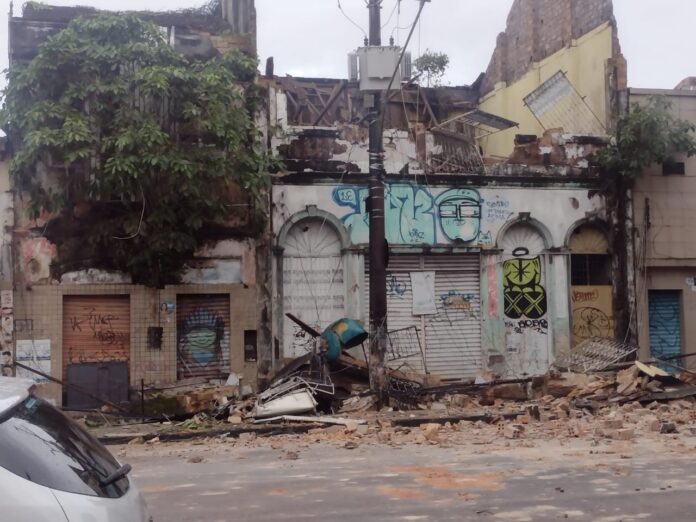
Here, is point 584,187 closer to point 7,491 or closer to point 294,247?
point 294,247

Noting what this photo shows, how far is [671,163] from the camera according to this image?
69.7 ft

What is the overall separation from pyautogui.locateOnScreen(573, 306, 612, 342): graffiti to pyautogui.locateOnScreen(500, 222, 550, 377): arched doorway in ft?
3.00

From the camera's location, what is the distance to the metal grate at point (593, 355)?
19.2m

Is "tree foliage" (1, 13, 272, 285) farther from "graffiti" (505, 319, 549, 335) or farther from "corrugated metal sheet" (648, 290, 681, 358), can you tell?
"corrugated metal sheet" (648, 290, 681, 358)

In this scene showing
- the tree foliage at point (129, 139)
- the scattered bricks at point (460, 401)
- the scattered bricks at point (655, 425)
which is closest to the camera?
the scattered bricks at point (655, 425)

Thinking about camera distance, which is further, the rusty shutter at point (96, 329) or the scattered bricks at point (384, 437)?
the rusty shutter at point (96, 329)

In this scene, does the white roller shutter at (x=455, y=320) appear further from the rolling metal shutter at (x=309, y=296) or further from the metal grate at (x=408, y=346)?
the rolling metal shutter at (x=309, y=296)

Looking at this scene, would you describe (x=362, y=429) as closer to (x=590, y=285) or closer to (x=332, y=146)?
(x=332, y=146)

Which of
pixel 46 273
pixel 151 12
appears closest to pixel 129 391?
pixel 46 273

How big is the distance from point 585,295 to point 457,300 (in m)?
3.23

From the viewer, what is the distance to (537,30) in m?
26.2

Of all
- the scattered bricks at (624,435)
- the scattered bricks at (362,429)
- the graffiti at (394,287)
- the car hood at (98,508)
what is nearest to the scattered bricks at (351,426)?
the scattered bricks at (362,429)

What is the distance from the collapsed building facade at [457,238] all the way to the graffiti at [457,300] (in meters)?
0.02

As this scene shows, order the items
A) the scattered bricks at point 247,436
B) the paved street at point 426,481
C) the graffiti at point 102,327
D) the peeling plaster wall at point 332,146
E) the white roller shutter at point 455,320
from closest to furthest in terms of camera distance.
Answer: the paved street at point 426,481 → the scattered bricks at point 247,436 → the graffiti at point 102,327 → the peeling plaster wall at point 332,146 → the white roller shutter at point 455,320
